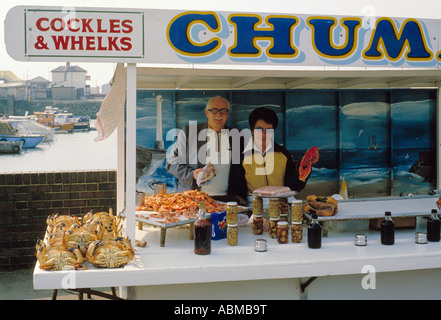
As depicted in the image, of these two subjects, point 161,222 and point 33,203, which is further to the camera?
point 33,203

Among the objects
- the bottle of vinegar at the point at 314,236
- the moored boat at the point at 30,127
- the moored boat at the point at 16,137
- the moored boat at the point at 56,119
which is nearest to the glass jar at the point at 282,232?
the bottle of vinegar at the point at 314,236

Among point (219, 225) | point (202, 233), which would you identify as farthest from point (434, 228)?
point (202, 233)

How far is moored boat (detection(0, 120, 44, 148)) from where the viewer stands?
30456 mm

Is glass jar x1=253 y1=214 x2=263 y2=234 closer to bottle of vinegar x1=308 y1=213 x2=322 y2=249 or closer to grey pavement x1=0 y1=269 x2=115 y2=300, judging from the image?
bottle of vinegar x1=308 y1=213 x2=322 y2=249

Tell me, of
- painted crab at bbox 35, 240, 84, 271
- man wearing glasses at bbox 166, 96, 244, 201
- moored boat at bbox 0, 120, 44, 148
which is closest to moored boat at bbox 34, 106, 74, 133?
moored boat at bbox 0, 120, 44, 148

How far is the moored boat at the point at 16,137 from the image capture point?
99.9 feet

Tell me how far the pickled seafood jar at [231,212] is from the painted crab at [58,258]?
1.12m

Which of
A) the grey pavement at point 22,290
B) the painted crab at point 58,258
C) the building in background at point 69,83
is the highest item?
the building in background at point 69,83

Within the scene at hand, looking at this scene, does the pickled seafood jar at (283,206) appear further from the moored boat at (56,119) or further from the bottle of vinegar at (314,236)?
the moored boat at (56,119)

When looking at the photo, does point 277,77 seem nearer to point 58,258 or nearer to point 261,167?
point 261,167

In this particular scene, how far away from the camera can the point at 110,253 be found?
132 inches

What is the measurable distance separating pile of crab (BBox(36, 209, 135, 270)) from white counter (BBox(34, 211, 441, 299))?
6 cm

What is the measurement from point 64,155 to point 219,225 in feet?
96.9

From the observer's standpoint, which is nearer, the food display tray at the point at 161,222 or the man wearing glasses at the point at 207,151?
the food display tray at the point at 161,222
